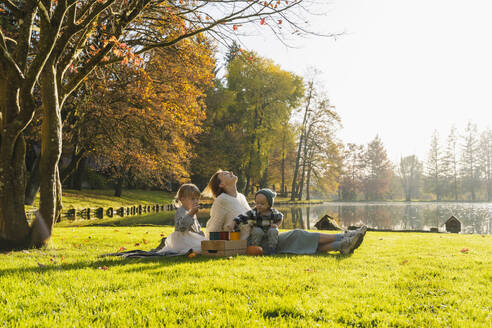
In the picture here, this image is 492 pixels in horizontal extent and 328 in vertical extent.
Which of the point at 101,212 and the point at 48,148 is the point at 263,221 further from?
the point at 101,212

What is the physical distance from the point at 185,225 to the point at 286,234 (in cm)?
173

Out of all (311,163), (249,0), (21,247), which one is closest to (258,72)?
(311,163)

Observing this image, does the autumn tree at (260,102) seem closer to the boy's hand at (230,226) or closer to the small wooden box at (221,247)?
the boy's hand at (230,226)

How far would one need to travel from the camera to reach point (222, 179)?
20.0ft

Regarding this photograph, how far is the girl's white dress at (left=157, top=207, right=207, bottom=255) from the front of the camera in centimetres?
Result: 581

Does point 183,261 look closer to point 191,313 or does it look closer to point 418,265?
point 191,313

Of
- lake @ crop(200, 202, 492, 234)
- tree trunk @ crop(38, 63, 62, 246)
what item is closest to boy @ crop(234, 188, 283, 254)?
tree trunk @ crop(38, 63, 62, 246)

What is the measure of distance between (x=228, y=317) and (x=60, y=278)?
225cm

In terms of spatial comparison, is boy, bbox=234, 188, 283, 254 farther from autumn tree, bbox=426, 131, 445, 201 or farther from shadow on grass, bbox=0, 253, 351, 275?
autumn tree, bbox=426, 131, 445, 201

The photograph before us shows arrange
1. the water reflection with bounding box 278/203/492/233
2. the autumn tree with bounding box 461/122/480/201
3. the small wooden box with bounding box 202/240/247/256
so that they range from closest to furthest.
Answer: the small wooden box with bounding box 202/240/247/256 → the water reflection with bounding box 278/203/492/233 → the autumn tree with bounding box 461/122/480/201

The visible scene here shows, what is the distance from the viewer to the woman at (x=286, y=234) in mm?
5871

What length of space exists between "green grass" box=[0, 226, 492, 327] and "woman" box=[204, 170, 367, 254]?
0.67 metres

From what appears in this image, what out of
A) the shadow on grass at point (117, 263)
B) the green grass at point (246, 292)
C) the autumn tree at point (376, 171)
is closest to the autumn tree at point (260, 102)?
the shadow on grass at point (117, 263)

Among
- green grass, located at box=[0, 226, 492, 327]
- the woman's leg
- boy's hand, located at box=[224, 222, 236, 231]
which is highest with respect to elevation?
boy's hand, located at box=[224, 222, 236, 231]
